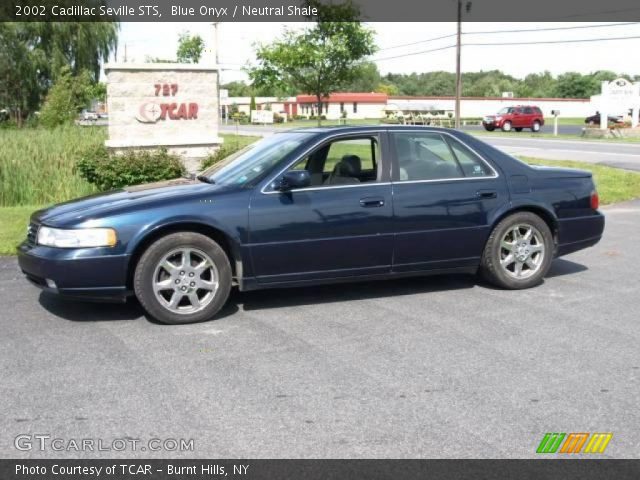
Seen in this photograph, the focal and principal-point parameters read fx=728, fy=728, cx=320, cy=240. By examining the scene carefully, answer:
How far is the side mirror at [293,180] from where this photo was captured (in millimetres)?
5844

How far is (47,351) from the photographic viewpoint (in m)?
5.03

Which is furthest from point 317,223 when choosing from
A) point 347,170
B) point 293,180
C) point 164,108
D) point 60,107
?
point 60,107

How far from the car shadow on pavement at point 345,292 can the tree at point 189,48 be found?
50.5m

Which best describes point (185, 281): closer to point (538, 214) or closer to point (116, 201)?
point (116, 201)

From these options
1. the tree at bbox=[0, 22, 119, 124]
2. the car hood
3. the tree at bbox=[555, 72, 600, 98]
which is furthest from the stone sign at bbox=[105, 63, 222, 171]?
the tree at bbox=[555, 72, 600, 98]

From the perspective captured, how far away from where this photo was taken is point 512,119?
1837 inches

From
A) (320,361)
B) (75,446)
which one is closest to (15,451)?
(75,446)

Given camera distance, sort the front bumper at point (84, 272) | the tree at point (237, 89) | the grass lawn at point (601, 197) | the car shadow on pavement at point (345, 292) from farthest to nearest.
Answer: the tree at point (237, 89)
the grass lawn at point (601, 197)
the car shadow on pavement at point (345, 292)
the front bumper at point (84, 272)

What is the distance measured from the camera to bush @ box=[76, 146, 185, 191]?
39.2 ft

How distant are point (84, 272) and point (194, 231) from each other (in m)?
0.90

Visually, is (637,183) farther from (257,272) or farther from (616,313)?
(257,272)

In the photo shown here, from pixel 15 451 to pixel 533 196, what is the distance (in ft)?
16.4

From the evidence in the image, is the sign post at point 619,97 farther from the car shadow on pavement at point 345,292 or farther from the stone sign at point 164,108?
the car shadow on pavement at point 345,292

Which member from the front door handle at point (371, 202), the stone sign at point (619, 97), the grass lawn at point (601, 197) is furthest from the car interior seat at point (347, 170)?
the stone sign at point (619, 97)
